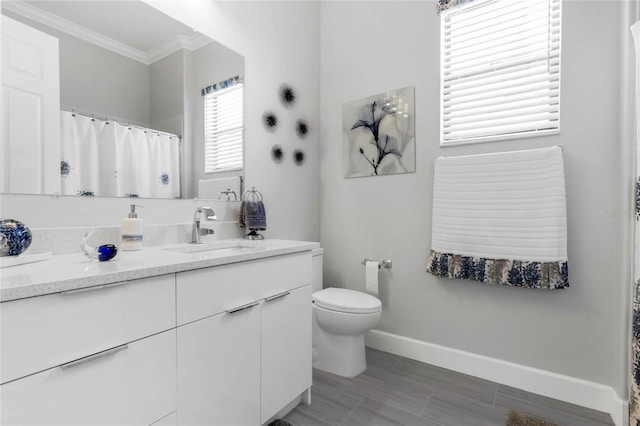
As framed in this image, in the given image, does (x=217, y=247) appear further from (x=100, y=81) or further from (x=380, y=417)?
(x=380, y=417)

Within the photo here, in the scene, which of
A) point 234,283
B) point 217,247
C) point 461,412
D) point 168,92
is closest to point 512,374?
point 461,412

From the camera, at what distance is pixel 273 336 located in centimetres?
140

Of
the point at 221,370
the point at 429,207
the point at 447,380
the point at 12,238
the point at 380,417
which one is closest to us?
the point at 12,238

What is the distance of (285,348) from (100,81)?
1.47 metres

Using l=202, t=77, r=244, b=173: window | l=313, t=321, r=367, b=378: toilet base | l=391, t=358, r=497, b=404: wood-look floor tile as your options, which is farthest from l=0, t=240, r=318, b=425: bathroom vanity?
l=391, t=358, r=497, b=404: wood-look floor tile

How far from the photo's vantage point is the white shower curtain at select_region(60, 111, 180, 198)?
1250 mm

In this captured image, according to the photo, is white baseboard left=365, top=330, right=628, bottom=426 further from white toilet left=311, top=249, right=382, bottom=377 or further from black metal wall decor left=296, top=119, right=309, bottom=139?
black metal wall decor left=296, top=119, right=309, bottom=139

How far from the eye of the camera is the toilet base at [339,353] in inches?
77.7

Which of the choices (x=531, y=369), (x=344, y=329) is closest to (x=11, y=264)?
(x=344, y=329)

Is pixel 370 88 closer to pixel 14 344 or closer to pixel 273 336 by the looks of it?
pixel 273 336

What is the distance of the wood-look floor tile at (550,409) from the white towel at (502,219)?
0.64 m

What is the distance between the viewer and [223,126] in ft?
6.17

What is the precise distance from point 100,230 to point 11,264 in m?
0.41

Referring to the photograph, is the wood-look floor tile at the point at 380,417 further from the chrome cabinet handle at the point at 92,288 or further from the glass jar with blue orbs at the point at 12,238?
the glass jar with blue orbs at the point at 12,238
